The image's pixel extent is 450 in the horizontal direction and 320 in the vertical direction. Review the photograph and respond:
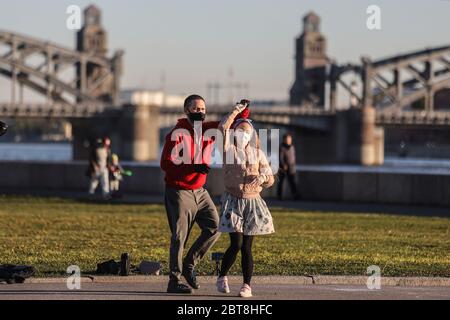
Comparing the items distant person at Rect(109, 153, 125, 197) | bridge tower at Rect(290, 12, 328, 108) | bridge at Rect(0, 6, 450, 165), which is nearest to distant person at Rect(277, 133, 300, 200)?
distant person at Rect(109, 153, 125, 197)

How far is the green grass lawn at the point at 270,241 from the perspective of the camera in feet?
40.7

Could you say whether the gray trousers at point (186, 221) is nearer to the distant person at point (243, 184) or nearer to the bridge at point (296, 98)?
the distant person at point (243, 184)

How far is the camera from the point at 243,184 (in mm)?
9680

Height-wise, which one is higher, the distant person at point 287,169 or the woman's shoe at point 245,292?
the distant person at point 287,169

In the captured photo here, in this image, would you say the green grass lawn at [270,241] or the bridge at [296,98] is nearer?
the green grass lawn at [270,241]

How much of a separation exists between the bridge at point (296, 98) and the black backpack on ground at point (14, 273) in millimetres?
88482

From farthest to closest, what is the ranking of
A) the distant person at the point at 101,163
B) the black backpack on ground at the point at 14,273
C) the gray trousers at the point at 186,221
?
1. the distant person at the point at 101,163
2. the black backpack on ground at the point at 14,273
3. the gray trousers at the point at 186,221

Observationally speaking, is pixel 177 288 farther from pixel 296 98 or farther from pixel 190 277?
pixel 296 98

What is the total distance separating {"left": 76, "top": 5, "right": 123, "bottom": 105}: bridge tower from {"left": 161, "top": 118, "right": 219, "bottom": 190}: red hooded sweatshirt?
4890 inches

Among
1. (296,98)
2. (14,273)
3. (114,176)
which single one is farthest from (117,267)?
(296,98)

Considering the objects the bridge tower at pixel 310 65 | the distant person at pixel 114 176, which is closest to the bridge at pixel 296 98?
the bridge tower at pixel 310 65

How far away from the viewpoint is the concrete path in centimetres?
980

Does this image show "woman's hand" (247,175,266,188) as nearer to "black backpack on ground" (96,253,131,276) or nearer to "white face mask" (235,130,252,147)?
"white face mask" (235,130,252,147)

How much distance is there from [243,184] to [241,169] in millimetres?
130
